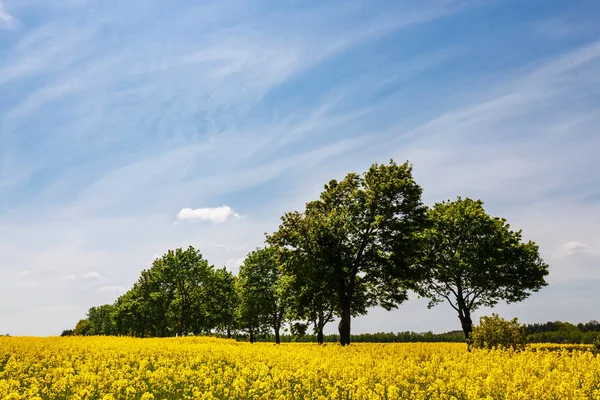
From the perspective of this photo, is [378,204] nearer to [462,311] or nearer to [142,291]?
[462,311]

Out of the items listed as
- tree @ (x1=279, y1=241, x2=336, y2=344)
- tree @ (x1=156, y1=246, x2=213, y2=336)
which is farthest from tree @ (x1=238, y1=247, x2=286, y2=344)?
tree @ (x1=279, y1=241, x2=336, y2=344)

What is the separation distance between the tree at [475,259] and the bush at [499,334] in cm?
1297

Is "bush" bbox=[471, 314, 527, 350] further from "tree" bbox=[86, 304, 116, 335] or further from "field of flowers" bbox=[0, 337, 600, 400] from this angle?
"tree" bbox=[86, 304, 116, 335]

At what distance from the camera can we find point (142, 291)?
3622 inches

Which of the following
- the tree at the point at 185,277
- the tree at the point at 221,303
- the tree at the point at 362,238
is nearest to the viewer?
the tree at the point at 362,238

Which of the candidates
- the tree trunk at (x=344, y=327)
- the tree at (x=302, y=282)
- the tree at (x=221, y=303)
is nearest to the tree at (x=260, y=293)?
A: the tree at (x=221, y=303)

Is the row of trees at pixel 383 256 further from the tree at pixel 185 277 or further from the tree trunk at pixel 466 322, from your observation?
the tree at pixel 185 277

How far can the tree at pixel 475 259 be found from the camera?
41.2m

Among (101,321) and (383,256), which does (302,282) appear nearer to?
(383,256)

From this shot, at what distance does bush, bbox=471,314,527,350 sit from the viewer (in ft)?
86.7

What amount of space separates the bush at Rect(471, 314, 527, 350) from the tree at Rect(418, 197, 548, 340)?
1297 centimetres

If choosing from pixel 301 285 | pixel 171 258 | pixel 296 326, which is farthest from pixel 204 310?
pixel 301 285

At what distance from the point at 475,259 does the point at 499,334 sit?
14893 mm

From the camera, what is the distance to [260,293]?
58312 millimetres
